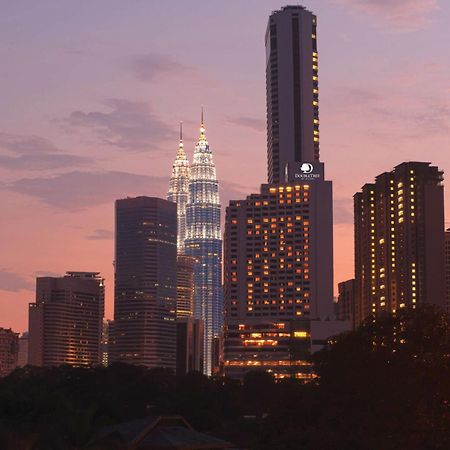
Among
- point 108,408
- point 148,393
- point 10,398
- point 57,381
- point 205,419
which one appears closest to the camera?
point 10,398

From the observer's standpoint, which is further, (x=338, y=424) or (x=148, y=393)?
(x=148, y=393)

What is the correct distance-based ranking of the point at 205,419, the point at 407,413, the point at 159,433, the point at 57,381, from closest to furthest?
the point at 407,413 → the point at 159,433 → the point at 205,419 → the point at 57,381

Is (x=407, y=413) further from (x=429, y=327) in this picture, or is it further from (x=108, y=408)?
(x=108, y=408)

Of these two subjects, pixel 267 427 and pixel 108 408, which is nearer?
pixel 267 427

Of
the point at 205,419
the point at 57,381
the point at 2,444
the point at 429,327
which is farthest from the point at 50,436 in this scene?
the point at 57,381

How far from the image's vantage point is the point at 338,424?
6938cm

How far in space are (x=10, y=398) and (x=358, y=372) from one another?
53599 millimetres

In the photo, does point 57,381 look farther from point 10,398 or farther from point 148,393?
point 10,398

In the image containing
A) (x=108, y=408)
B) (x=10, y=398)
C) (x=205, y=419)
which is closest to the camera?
(x=10, y=398)

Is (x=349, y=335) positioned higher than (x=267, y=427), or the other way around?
(x=349, y=335)

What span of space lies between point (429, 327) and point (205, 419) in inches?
3004

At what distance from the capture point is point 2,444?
6203 centimetres

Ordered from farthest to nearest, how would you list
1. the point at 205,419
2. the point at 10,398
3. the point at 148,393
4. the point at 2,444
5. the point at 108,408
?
the point at 148,393 < the point at 205,419 < the point at 108,408 < the point at 10,398 < the point at 2,444

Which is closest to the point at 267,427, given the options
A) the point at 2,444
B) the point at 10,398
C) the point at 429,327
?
the point at 429,327
